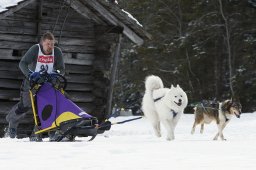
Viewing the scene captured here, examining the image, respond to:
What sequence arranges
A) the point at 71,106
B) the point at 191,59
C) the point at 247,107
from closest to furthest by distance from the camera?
1. the point at 71,106
2. the point at 247,107
3. the point at 191,59

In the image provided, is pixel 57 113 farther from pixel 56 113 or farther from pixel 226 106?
pixel 226 106

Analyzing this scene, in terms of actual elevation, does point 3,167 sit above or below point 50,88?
below

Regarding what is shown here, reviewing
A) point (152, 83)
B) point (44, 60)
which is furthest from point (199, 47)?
point (44, 60)

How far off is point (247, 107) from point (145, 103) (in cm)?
1641

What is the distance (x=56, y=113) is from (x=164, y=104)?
112 inches

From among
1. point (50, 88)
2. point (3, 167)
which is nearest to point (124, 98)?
point (50, 88)

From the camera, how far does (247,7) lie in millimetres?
27562

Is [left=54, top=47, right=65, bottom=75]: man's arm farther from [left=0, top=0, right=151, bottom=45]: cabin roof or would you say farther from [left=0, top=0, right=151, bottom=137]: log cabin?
[left=0, top=0, right=151, bottom=45]: cabin roof

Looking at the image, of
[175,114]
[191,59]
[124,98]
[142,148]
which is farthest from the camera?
[124,98]

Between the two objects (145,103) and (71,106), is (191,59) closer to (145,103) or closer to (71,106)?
(145,103)

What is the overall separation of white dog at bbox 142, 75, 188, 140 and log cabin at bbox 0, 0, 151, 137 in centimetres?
380

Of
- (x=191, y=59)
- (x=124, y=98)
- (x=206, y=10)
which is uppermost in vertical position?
(x=206, y=10)

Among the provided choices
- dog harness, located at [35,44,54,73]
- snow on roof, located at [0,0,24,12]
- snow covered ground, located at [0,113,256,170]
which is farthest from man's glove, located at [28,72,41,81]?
snow on roof, located at [0,0,24,12]

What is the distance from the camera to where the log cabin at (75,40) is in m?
13.3
